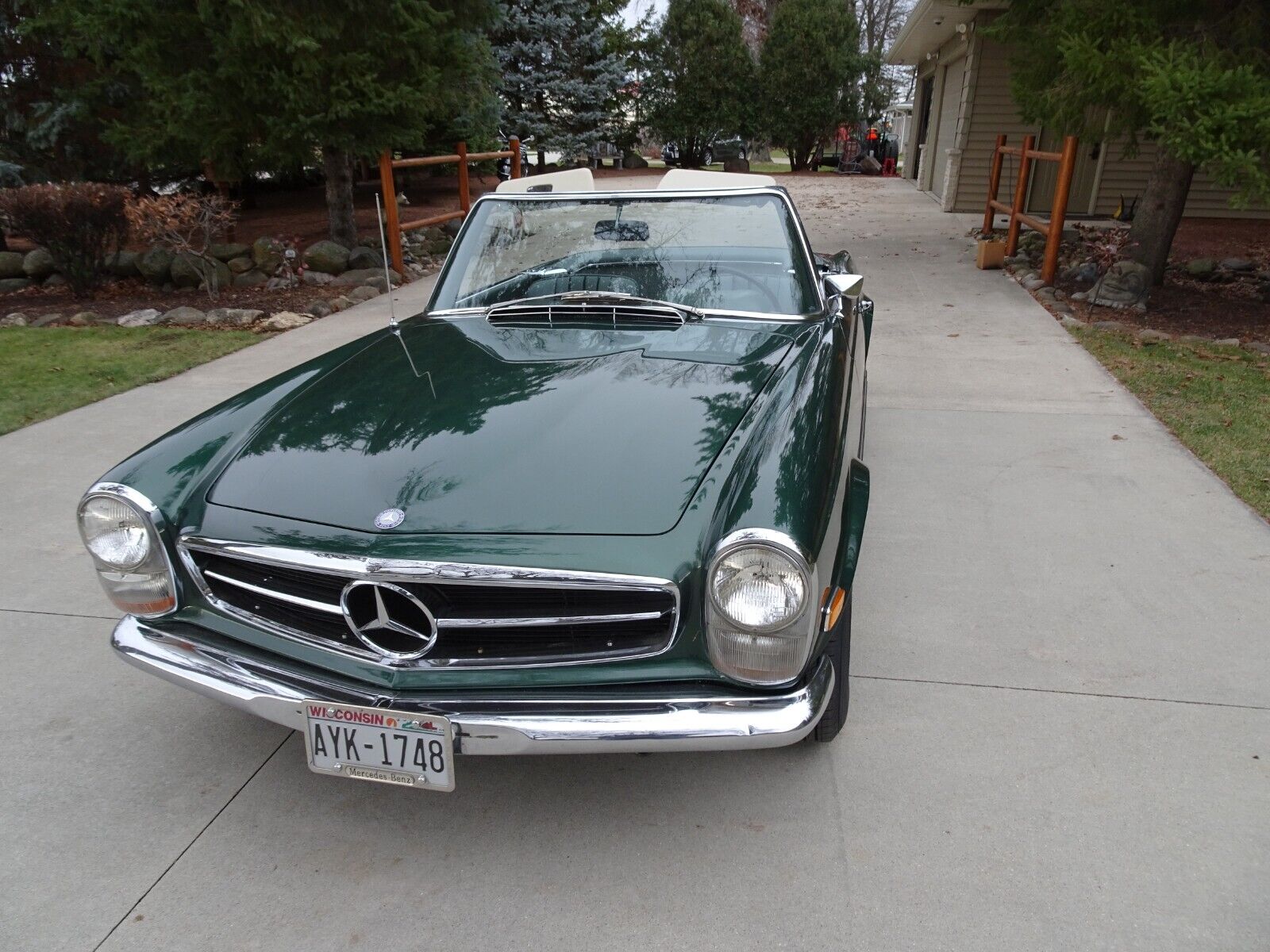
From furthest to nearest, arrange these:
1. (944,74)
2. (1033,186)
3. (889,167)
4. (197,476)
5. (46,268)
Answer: (889,167) → (944,74) → (1033,186) → (46,268) → (197,476)

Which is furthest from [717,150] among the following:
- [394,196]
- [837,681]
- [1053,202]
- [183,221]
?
[837,681]

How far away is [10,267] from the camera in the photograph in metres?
10.0

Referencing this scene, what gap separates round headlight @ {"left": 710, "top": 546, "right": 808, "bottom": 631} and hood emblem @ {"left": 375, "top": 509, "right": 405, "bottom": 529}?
0.74m

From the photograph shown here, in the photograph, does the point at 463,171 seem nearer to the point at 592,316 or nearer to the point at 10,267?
the point at 10,267

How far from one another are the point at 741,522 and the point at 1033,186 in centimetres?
1477

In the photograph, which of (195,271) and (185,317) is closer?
(185,317)

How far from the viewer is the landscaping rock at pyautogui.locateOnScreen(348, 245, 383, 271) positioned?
409 inches

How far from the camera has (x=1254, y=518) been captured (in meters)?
4.06

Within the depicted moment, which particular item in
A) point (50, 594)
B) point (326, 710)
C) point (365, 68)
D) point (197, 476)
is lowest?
point (50, 594)

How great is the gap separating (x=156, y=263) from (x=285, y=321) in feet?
8.23

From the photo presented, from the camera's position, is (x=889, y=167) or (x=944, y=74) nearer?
(x=944, y=74)

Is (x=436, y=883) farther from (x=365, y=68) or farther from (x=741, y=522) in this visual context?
(x=365, y=68)

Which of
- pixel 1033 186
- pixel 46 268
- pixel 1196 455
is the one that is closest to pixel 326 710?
pixel 1196 455

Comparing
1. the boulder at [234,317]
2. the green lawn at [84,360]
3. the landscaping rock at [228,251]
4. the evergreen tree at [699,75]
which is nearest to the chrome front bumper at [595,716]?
the green lawn at [84,360]
